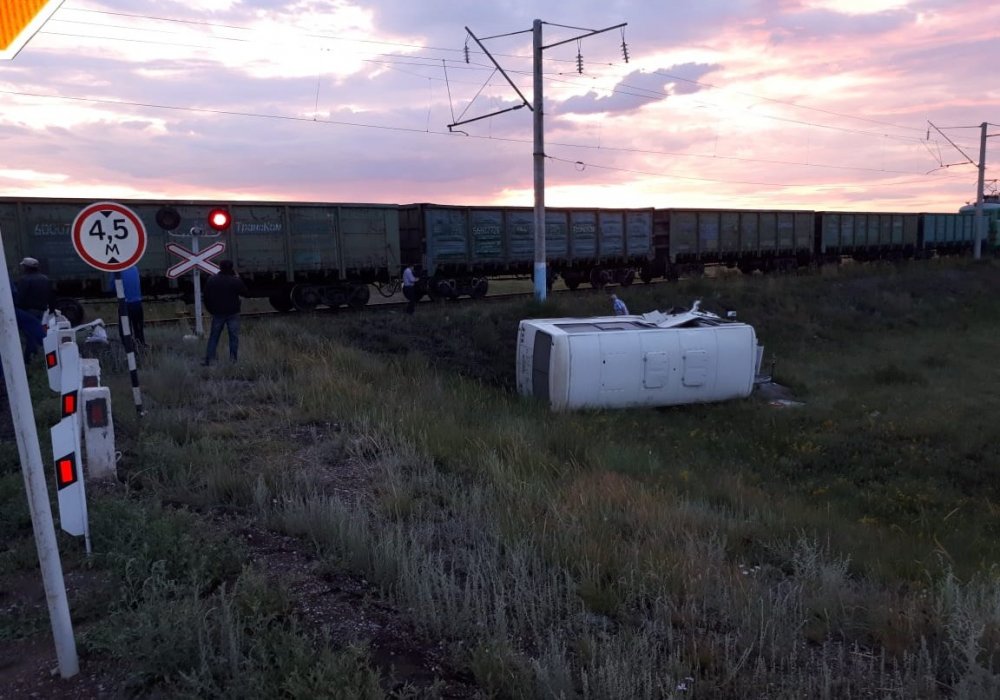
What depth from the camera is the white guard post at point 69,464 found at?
12.9 ft

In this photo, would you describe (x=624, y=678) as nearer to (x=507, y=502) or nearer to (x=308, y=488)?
(x=507, y=502)

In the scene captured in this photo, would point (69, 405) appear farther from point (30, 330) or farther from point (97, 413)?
point (30, 330)

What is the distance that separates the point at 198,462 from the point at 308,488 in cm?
115

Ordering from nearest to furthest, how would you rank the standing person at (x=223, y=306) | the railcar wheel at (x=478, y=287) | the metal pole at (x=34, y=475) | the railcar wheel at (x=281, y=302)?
the metal pole at (x=34, y=475)
the standing person at (x=223, y=306)
the railcar wheel at (x=281, y=302)
the railcar wheel at (x=478, y=287)

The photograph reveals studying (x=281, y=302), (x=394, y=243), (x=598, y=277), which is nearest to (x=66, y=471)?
(x=281, y=302)

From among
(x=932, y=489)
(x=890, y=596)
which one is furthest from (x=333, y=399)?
(x=932, y=489)

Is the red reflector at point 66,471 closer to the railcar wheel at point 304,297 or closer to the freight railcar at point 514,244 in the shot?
the railcar wheel at point 304,297

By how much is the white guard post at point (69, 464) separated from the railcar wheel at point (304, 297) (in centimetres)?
1517

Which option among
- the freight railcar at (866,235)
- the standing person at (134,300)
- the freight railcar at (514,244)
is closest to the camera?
the standing person at (134,300)

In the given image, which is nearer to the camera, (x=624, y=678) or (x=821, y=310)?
(x=624, y=678)

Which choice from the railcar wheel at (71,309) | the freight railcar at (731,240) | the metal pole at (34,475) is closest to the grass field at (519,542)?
the metal pole at (34,475)

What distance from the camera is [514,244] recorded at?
23.9 metres

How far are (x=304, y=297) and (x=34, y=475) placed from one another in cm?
1680

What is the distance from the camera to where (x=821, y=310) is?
2311cm
